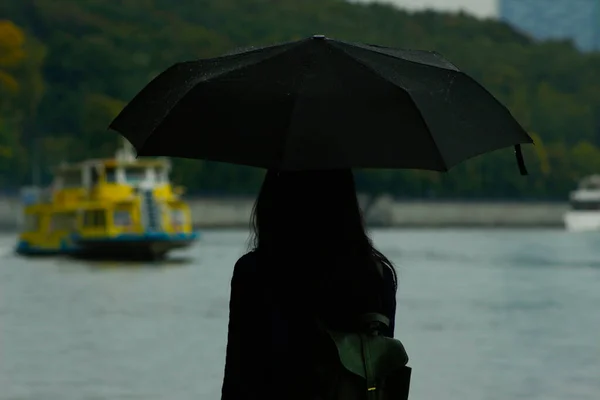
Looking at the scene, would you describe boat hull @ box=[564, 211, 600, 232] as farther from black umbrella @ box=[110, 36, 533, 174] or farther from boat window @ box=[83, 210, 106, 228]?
black umbrella @ box=[110, 36, 533, 174]

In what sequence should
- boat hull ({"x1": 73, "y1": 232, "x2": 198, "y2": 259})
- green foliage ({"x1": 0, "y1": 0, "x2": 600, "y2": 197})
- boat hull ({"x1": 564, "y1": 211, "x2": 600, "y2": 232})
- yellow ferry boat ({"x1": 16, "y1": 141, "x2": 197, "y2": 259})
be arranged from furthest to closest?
green foliage ({"x1": 0, "y1": 0, "x2": 600, "y2": 197}) < boat hull ({"x1": 564, "y1": 211, "x2": 600, "y2": 232}) < yellow ferry boat ({"x1": 16, "y1": 141, "x2": 197, "y2": 259}) < boat hull ({"x1": 73, "y1": 232, "x2": 198, "y2": 259})

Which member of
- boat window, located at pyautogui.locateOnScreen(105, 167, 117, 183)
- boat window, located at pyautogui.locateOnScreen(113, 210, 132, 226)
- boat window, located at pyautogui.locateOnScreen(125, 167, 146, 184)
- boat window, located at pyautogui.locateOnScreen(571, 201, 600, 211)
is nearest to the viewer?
boat window, located at pyautogui.locateOnScreen(113, 210, 132, 226)

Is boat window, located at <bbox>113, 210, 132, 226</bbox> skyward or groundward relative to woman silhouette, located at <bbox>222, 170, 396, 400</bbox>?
groundward

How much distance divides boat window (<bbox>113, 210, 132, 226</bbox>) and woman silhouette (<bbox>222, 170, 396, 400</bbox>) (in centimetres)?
4672

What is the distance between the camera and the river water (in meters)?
13.8

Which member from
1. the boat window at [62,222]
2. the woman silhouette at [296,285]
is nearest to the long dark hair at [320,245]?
the woman silhouette at [296,285]

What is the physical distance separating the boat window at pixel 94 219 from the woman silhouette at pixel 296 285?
4738cm

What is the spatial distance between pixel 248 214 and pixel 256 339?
113796mm

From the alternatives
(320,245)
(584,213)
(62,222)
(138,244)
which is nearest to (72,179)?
(62,222)

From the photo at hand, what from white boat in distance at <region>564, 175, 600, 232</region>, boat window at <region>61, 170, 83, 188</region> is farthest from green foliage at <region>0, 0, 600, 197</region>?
boat window at <region>61, 170, 83, 188</region>

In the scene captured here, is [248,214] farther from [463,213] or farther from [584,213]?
[584,213]

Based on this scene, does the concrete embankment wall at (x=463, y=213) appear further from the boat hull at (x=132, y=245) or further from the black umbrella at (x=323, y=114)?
the black umbrella at (x=323, y=114)

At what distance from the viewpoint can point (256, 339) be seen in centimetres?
445

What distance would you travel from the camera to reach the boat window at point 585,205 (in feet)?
397
